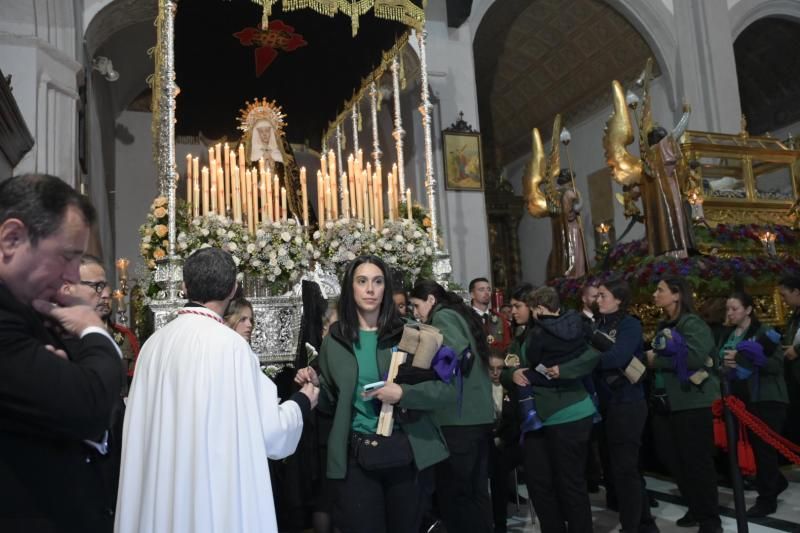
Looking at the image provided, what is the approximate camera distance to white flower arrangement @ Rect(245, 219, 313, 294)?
671 cm

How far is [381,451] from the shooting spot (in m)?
2.93

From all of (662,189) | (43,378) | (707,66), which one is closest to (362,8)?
(662,189)

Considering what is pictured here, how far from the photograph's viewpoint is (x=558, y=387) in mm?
4133

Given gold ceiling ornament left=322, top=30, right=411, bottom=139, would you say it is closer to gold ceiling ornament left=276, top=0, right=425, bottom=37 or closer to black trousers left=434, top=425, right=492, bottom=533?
gold ceiling ornament left=276, top=0, right=425, bottom=37

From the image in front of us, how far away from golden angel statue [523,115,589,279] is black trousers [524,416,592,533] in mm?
7260

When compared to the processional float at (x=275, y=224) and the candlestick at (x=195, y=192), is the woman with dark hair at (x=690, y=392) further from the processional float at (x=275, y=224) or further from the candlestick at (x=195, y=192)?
the candlestick at (x=195, y=192)

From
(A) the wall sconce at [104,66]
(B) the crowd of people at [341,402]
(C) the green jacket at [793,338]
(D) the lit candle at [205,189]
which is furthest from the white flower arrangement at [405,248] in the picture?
(A) the wall sconce at [104,66]

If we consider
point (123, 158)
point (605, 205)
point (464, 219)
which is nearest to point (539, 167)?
point (464, 219)

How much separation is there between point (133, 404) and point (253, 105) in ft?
27.2

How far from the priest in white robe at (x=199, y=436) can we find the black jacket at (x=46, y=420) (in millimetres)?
624

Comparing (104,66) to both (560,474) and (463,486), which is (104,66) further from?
(560,474)

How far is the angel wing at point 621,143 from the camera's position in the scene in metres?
10.2

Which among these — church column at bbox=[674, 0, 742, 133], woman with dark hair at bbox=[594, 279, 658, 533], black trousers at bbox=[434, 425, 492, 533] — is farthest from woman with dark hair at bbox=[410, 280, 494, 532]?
church column at bbox=[674, 0, 742, 133]

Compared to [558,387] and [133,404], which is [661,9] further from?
[133,404]
